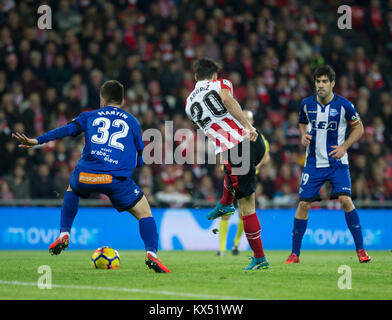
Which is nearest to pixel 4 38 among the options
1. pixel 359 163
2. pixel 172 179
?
pixel 172 179

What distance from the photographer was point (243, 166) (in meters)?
7.88

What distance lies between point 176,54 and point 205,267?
995 cm

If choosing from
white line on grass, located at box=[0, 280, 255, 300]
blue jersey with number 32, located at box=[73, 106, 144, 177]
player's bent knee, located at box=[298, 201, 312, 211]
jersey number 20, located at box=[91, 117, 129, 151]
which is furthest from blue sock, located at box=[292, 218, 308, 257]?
white line on grass, located at box=[0, 280, 255, 300]

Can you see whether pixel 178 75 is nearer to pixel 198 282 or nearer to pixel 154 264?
pixel 154 264

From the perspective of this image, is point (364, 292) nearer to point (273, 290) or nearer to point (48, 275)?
point (273, 290)

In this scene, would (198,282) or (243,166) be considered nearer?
(198,282)

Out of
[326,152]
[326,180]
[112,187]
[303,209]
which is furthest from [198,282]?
[326,152]

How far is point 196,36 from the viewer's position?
1858 centimetres

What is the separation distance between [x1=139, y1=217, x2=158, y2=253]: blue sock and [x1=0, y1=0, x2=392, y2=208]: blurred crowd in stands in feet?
22.3

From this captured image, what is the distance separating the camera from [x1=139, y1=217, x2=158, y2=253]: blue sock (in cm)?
763

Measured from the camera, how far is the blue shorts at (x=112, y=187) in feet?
25.1

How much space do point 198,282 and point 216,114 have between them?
6.77 ft

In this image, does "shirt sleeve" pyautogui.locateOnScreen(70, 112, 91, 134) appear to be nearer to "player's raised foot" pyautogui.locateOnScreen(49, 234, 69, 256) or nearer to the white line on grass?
"player's raised foot" pyautogui.locateOnScreen(49, 234, 69, 256)

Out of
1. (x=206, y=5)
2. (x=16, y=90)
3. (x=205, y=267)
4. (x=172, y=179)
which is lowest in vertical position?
(x=205, y=267)
